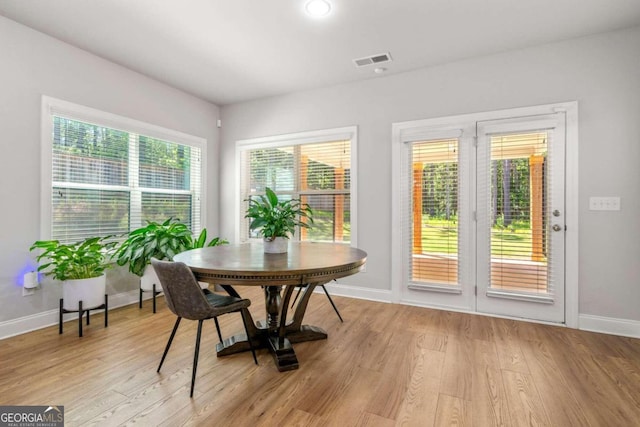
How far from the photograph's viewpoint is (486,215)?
3273 mm

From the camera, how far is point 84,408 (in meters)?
1.72

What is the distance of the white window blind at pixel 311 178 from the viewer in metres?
4.07

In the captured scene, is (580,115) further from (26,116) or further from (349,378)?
(26,116)

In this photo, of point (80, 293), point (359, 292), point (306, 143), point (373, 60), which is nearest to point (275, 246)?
point (359, 292)

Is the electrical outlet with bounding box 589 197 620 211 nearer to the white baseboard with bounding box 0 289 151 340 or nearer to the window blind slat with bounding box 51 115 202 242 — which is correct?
the window blind slat with bounding box 51 115 202 242

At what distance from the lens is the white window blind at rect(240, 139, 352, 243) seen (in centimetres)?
407

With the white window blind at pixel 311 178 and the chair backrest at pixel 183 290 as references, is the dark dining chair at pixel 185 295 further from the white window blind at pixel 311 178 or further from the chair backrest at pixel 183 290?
the white window blind at pixel 311 178

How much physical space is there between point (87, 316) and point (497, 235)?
13.5 ft

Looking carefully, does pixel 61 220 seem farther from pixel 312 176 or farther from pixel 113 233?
pixel 312 176

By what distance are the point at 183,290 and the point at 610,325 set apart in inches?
141

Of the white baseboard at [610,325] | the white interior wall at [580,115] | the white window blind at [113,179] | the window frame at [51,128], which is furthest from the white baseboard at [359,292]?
the window frame at [51,128]

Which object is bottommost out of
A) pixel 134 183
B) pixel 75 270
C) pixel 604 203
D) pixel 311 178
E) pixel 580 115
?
pixel 75 270

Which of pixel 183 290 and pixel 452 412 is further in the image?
pixel 183 290

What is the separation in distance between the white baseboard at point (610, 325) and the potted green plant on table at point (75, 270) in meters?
4.50
